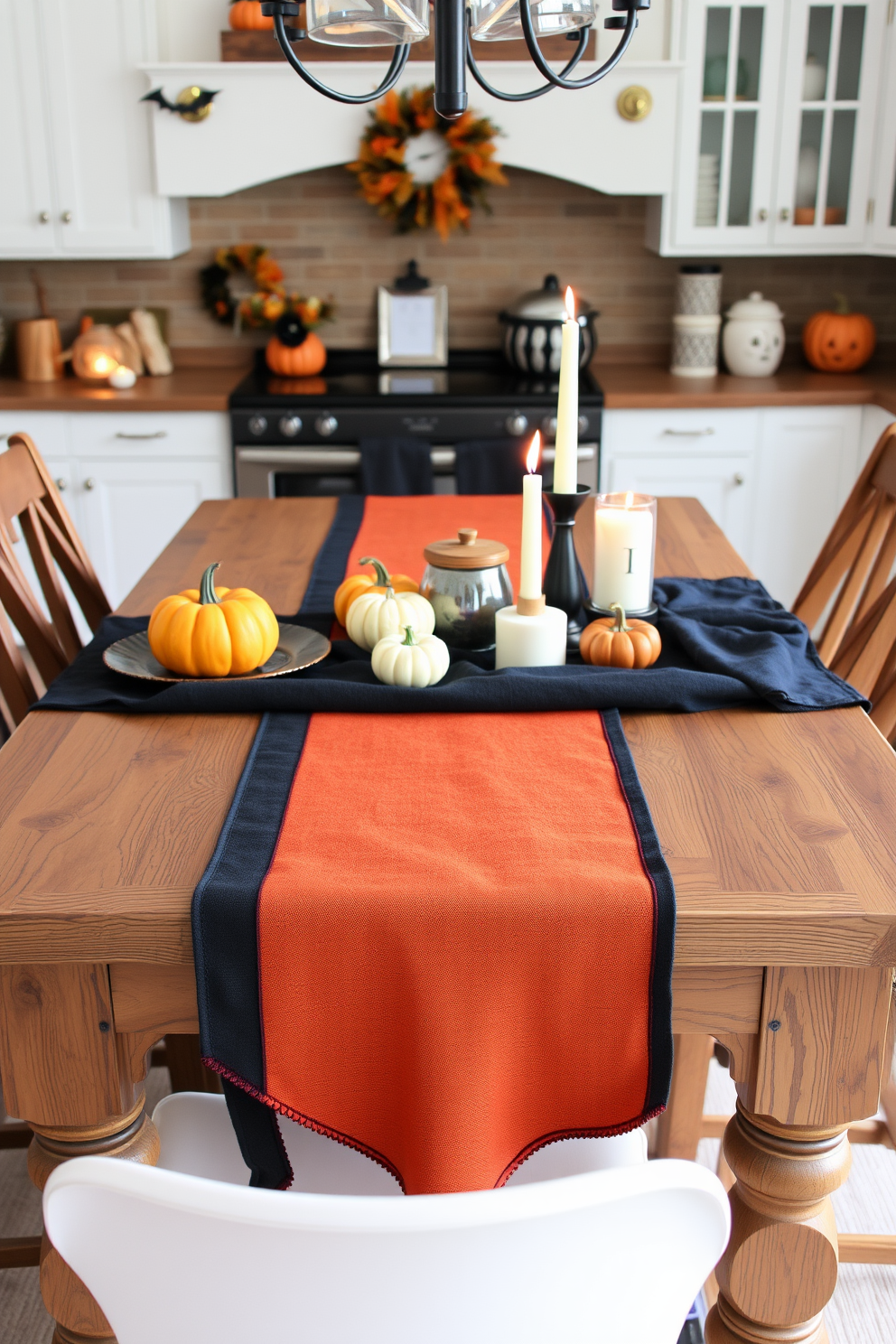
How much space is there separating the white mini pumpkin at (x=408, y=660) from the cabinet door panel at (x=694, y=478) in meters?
2.25

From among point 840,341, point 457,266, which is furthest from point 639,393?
point 457,266

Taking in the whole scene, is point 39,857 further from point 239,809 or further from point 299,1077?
point 299,1077

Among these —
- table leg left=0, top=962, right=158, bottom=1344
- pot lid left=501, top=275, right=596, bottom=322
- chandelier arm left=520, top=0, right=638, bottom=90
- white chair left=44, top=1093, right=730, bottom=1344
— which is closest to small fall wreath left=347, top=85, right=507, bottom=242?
pot lid left=501, top=275, right=596, bottom=322

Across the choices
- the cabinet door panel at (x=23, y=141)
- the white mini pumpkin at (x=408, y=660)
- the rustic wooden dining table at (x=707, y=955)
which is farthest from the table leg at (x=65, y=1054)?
the cabinet door panel at (x=23, y=141)

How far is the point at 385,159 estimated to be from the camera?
3545 mm

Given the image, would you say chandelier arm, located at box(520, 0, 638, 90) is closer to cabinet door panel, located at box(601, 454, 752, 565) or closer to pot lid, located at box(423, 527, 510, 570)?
pot lid, located at box(423, 527, 510, 570)

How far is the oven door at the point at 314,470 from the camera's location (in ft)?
11.1

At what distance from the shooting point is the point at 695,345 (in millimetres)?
3785

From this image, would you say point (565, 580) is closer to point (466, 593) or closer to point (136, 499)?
point (466, 593)

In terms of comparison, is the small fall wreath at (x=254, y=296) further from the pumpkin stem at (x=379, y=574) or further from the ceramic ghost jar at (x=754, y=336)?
the pumpkin stem at (x=379, y=574)

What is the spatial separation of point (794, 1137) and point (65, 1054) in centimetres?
66

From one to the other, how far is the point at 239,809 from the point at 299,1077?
26cm

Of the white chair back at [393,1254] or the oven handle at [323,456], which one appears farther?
the oven handle at [323,456]

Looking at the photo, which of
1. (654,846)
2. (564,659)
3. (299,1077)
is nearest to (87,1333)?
(299,1077)
